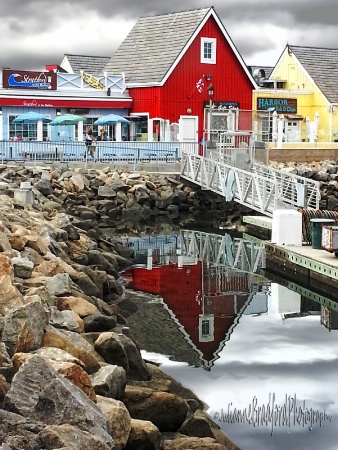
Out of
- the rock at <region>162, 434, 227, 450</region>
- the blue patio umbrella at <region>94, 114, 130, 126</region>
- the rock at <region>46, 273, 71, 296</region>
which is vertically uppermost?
the blue patio umbrella at <region>94, 114, 130, 126</region>

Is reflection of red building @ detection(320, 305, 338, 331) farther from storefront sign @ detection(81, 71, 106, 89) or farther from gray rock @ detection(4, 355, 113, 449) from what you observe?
storefront sign @ detection(81, 71, 106, 89)

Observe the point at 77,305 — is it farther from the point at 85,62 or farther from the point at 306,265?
the point at 85,62

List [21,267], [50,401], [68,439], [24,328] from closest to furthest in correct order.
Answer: [68,439]
[50,401]
[24,328]
[21,267]

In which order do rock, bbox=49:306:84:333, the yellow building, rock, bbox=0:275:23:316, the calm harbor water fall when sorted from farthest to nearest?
the yellow building
rock, bbox=49:306:84:333
the calm harbor water
rock, bbox=0:275:23:316

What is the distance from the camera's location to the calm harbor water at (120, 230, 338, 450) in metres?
9.56

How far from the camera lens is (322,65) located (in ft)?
163

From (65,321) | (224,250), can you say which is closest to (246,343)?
(65,321)

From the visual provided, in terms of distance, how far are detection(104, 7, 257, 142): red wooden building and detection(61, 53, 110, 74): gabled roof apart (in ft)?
22.3

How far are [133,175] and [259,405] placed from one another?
2268 centimetres

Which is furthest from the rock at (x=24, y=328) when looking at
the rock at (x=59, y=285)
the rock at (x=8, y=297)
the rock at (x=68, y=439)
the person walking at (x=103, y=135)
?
the person walking at (x=103, y=135)

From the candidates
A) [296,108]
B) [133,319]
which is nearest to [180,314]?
[133,319]

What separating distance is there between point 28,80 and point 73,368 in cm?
3065

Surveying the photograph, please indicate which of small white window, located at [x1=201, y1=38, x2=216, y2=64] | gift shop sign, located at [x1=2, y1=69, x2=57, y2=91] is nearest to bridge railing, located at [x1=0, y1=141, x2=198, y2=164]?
gift shop sign, located at [x1=2, y1=69, x2=57, y2=91]

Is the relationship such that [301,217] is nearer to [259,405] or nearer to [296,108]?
[259,405]
